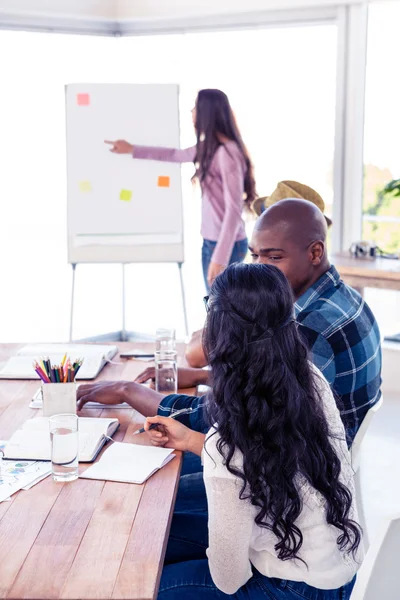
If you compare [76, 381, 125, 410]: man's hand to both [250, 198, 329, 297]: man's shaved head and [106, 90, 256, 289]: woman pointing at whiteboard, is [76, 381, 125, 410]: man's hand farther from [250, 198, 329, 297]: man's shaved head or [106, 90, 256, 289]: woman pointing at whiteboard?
[106, 90, 256, 289]: woman pointing at whiteboard

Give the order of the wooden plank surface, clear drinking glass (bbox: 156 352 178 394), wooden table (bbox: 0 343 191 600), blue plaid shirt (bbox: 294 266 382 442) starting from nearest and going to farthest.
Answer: wooden table (bbox: 0 343 191 600), blue plaid shirt (bbox: 294 266 382 442), clear drinking glass (bbox: 156 352 178 394), the wooden plank surface

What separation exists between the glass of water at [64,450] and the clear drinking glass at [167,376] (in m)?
0.51

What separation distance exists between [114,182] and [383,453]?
6.70ft

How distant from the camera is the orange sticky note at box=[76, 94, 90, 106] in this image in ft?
13.4

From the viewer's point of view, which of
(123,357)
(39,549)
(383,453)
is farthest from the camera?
(383,453)

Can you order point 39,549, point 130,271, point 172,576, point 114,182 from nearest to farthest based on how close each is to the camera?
point 39,549
point 172,576
point 114,182
point 130,271

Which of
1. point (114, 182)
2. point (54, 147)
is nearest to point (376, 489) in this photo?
point (114, 182)

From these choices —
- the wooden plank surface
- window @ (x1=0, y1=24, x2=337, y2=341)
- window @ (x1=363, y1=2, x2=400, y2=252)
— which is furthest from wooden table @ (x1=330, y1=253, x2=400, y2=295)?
window @ (x1=0, y1=24, x2=337, y2=341)

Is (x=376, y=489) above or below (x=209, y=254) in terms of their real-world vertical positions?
below

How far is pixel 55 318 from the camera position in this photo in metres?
5.08

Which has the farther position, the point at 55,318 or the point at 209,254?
the point at 55,318

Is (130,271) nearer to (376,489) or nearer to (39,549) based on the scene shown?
(376,489)

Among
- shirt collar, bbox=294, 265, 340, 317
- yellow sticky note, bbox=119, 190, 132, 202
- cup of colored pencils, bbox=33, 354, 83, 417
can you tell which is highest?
yellow sticky note, bbox=119, 190, 132, 202

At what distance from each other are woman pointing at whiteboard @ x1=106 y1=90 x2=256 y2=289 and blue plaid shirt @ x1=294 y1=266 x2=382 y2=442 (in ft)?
6.19
